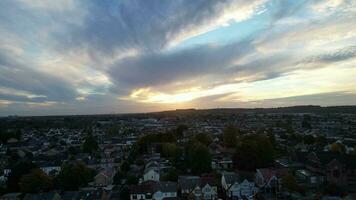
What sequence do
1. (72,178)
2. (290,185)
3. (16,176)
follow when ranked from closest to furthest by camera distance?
1. (290,185)
2. (72,178)
3. (16,176)

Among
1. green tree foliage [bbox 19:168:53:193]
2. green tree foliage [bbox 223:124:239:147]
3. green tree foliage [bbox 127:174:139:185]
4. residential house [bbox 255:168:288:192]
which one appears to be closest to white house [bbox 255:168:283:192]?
residential house [bbox 255:168:288:192]

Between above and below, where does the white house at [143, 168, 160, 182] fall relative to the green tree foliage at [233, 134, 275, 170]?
below

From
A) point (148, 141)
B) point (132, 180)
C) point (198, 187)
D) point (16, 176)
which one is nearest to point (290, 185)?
point (198, 187)

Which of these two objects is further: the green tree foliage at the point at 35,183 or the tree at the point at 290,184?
the green tree foliage at the point at 35,183

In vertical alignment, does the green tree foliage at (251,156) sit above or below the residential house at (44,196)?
above

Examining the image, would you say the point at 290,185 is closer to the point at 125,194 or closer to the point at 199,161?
the point at 199,161

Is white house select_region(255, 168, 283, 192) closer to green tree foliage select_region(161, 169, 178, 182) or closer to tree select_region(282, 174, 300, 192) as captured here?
tree select_region(282, 174, 300, 192)

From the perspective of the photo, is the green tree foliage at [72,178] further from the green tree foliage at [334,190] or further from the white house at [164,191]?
the green tree foliage at [334,190]

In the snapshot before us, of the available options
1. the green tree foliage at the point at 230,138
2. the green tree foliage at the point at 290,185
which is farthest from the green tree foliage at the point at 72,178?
the green tree foliage at the point at 230,138

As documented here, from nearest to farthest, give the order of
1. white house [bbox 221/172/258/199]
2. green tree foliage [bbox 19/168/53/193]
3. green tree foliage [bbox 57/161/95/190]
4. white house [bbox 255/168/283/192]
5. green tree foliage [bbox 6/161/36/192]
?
white house [bbox 221/172/258/199] → white house [bbox 255/168/283/192] → green tree foliage [bbox 19/168/53/193] → green tree foliage [bbox 57/161/95/190] → green tree foliage [bbox 6/161/36/192]
